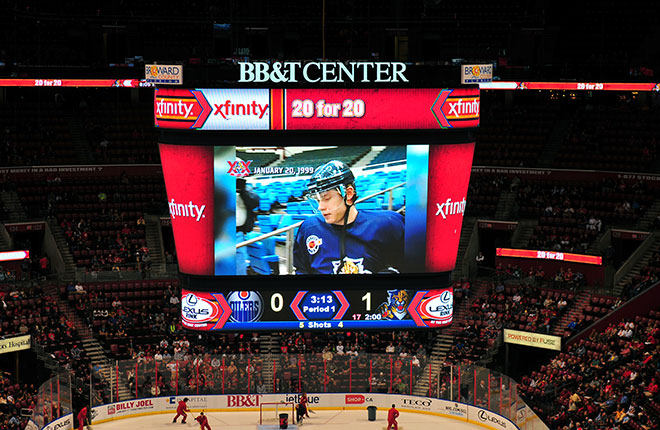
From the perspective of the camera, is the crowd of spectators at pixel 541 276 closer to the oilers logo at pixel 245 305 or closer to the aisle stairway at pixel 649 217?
the aisle stairway at pixel 649 217

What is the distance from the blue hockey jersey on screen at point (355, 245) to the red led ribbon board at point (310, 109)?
8.62 feet

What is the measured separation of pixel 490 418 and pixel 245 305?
420 inches

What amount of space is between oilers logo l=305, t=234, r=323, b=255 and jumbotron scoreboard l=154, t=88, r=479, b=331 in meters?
0.03

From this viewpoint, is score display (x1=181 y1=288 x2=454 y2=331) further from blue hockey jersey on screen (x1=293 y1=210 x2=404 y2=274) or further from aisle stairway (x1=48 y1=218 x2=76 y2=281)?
aisle stairway (x1=48 y1=218 x2=76 y2=281)

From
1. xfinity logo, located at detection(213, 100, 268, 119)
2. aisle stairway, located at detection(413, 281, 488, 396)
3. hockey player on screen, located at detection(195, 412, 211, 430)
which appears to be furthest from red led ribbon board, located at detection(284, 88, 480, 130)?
hockey player on screen, located at detection(195, 412, 211, 430)

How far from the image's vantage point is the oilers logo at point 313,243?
1245 inches

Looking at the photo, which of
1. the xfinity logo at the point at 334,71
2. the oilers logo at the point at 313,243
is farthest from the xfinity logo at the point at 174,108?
the oilers logo at the point at 313,243

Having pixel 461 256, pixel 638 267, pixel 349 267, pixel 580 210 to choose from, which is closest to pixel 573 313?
pixel 638 267

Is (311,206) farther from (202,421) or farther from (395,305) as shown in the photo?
(202,421)

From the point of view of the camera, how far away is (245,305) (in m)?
32.0

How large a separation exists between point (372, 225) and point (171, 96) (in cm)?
665

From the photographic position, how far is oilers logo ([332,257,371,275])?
31922mm

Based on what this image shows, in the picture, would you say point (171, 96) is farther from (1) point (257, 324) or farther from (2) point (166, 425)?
(2) point (166, 425)

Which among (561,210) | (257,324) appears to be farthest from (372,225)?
(561,210)
